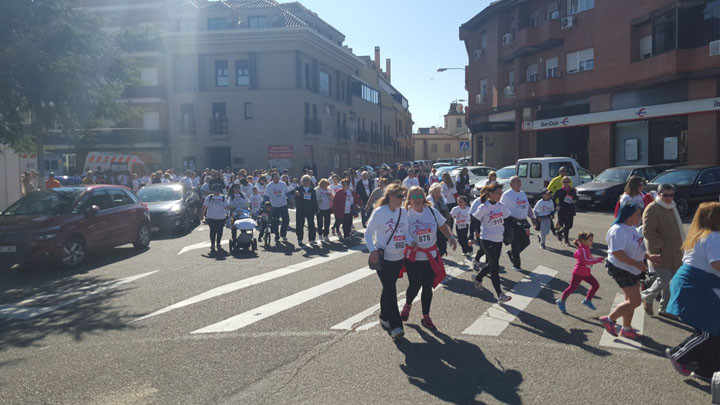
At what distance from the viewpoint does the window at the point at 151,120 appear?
40.9 m

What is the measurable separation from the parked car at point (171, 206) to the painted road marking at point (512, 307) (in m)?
10.5

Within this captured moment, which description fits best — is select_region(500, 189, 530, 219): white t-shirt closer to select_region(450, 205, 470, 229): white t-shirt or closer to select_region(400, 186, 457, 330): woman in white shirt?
select_region(450, 205, 470, 229): white t-shirt

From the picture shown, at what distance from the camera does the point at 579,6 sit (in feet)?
94.6

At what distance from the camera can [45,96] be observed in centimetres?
1262

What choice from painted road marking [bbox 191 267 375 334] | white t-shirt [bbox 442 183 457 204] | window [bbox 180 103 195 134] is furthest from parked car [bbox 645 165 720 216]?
window [bbox 180 103 195 134]

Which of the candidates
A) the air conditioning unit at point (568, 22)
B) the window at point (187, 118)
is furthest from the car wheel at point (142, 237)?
the window at point (187, 118)

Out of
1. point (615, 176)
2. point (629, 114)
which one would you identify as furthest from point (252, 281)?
point (629, 114)

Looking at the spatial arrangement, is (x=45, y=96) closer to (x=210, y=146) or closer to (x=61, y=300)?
(x=61, y=300)

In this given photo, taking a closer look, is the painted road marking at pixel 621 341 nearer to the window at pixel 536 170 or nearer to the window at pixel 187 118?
the window at pixel 536 170

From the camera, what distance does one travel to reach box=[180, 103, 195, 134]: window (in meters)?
39.6

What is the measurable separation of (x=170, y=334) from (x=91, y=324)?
131 centimetres

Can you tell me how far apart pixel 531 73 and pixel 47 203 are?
2899cm

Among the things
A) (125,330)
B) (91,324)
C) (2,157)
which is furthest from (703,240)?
(2,157)

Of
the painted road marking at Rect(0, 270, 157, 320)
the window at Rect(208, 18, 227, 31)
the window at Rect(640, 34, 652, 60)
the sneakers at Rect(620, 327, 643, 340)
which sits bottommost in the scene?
the painted road marking at Rect(0, 270, 157, 320)
